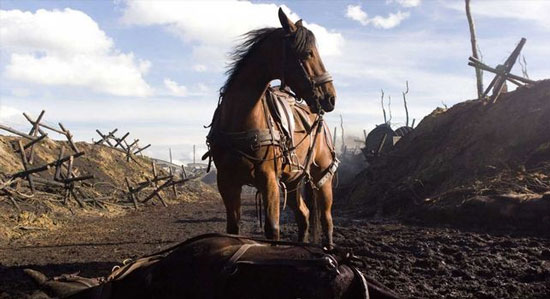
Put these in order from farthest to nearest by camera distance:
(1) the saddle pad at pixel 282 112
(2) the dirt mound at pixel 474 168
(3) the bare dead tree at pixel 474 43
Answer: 1. (3) the bare dead tree at pixel 474 43
2. (2) the dirt mound at pixel 474 168
3. (1) the saddle pad at pixel 282 112

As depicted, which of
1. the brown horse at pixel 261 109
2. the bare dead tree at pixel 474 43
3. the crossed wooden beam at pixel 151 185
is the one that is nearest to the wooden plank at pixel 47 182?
the crossed wooden beam at pixel 151 185

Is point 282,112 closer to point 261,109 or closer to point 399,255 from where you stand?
point 261,109

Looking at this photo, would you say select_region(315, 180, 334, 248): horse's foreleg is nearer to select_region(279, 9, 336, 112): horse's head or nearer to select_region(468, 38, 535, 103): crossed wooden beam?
select_region(279, 9, 336, 112): horse's head

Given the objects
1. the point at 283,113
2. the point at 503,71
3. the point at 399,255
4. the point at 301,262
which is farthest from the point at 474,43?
the point at 301,262

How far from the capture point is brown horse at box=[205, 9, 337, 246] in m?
5.01

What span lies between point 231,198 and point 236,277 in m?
2.79

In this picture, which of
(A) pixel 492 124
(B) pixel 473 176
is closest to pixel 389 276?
(B) pixel 473 176

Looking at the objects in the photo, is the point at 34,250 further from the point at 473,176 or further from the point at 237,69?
the point at 473,176

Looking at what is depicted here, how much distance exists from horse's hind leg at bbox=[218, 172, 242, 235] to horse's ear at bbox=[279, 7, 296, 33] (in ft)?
5.68

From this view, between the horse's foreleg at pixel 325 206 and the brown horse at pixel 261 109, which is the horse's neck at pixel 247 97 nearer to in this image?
the brown horse at pixel 261 109

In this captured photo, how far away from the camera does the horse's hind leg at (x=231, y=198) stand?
516 centimetres

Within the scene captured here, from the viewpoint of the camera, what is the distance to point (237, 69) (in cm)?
536

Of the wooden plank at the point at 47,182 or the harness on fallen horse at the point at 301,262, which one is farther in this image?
the wooden plank at the point at 47,182

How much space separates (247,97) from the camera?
16.9 feet
